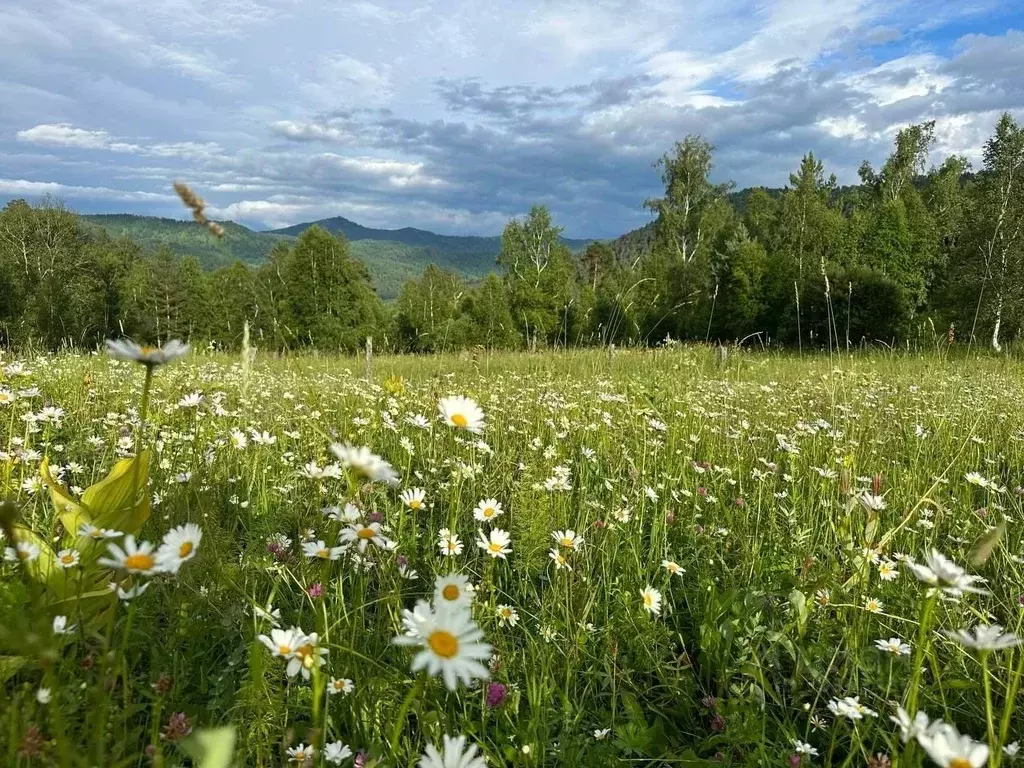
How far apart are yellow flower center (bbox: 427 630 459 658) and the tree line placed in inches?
675

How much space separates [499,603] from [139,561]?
1270mm

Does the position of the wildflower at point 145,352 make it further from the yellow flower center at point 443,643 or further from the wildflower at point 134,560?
the yellow flower center at point 443,643

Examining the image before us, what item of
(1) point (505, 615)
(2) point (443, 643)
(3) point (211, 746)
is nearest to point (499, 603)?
(1) point (505, 615)

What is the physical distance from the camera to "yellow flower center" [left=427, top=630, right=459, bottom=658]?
77cm

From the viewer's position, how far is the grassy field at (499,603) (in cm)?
104

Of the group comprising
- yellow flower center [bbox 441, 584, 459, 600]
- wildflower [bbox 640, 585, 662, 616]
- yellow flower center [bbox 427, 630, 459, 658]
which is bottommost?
wildflower [bbox 640, 585, 662, 616]

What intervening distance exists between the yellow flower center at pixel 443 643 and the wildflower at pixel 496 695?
2.40 ft

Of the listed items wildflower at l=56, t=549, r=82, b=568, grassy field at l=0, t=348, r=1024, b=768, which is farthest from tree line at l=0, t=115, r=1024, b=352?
wildflower at l=56, t=549, r=82, b=568

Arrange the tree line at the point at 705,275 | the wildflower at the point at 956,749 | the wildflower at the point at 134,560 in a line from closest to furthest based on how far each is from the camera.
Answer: the wildflower at the point at 956,749 → the wildflower at the point at 134,560 → the tree line at the point at 705,275

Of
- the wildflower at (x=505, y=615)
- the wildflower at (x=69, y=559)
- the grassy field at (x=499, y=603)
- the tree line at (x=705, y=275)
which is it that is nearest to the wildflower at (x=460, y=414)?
the grassy field at (x=499, y=603)

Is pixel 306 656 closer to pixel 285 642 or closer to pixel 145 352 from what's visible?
pixel 285 642

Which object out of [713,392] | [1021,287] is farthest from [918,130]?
[713,392]

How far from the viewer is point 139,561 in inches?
36.8

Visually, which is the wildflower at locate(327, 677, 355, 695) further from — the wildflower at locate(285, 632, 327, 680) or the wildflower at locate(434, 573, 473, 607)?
the wildflower at locate(434, 573, 473, 607)
